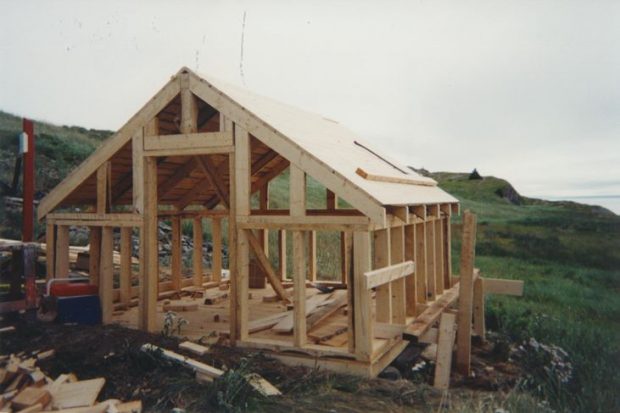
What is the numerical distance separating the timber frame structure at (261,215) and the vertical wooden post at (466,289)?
22 centimetres

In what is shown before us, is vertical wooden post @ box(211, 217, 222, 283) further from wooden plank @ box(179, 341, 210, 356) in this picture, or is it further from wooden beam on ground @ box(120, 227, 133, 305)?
wooden plank @ box(179, 341, 210, 356)

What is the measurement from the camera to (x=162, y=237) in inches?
770

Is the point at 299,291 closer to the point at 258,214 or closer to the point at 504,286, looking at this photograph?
the point at 258,214

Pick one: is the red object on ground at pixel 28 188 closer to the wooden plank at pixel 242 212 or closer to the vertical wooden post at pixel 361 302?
the wooden plank at pixel 242 212

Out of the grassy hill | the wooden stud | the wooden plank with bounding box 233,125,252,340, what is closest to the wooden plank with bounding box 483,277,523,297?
the grassy hill

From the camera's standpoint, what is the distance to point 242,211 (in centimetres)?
805

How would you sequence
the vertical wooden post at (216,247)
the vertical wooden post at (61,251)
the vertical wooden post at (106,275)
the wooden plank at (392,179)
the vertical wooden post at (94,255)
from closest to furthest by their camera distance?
the wooden plank at (392,179), the vertical wooden post at (106,275), the vertical wooden post at (94,255), the vertical wooden post at (61,251), the vertical wooden post at (216,247)

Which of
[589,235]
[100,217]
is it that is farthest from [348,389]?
[589,235]

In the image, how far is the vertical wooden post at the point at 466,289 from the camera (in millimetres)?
8227

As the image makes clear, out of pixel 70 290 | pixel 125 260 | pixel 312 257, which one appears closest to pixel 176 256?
pixel 125 260

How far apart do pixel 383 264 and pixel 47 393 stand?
4.89 m

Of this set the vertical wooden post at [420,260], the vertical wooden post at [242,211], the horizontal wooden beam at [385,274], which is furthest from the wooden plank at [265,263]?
the vertical wooden post at [420,260]

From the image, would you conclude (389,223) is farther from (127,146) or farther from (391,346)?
(127,146)

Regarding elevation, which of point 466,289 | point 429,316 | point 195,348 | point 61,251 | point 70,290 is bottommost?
point 195,348
